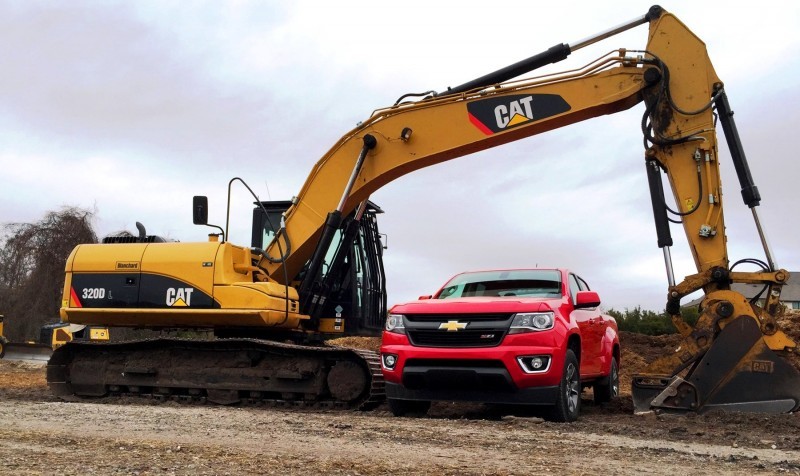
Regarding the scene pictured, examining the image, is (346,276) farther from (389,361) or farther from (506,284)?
(389,361)

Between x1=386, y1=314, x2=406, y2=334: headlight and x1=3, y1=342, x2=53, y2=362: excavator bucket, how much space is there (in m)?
18.0

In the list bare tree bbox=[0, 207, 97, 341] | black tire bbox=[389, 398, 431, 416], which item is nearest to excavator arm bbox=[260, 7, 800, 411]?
black tire bbox=[389, 398, 431, 416]

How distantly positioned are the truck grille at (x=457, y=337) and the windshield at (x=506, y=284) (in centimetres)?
128

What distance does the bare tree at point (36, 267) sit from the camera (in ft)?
112

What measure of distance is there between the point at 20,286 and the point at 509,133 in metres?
30.8

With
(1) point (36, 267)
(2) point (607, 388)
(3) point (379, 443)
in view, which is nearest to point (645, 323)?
(2) point (607, 388)

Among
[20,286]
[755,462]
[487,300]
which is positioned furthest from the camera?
[20,286]

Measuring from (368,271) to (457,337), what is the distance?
144 inches

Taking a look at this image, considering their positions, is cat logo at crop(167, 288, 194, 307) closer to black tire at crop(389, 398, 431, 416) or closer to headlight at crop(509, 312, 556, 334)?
black tire at crop(389, 398, 431, 416)

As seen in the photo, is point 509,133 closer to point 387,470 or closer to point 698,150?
point 698,150

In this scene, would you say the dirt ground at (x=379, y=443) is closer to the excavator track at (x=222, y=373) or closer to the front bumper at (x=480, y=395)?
the front bumper at (x=480, y=395)

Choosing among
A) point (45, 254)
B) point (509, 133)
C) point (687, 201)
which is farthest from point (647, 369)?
point (45, 254)

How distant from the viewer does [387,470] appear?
5051 mm

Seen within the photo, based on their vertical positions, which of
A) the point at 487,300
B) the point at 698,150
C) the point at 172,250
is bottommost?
the point at 487,300
